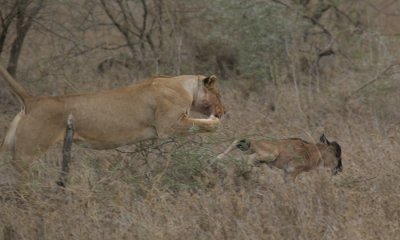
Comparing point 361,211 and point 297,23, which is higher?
point 297,23

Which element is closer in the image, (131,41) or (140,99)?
(140,99)

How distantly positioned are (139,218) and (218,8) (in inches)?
238

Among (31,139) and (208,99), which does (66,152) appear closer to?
(31,139)

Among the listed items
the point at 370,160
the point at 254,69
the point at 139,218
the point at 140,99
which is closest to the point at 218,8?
the point at 254,69

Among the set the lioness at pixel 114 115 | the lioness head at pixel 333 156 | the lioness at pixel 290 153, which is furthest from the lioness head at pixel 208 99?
the lioness head at pixel 333 156

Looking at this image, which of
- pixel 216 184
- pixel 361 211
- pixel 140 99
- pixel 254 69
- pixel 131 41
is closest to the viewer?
Result: pixel 361 211

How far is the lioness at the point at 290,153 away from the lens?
815 centimetres

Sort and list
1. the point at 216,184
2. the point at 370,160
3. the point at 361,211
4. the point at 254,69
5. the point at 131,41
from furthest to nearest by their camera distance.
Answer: the point at 131,41, the point at 254,69, the point at 370,160, the point at 216,184, the point at 361,211

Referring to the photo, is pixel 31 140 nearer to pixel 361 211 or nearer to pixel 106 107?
pixel 106 107

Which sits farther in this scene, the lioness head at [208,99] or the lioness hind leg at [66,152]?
the lioness head at [208,99]

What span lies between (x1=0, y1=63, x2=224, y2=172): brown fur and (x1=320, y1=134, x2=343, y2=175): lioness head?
957 mm

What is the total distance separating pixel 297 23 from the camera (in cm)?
1199

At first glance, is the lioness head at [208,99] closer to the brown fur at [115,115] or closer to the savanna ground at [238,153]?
the brown fur at [115,115]

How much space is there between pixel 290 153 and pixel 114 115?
59.7 inches
